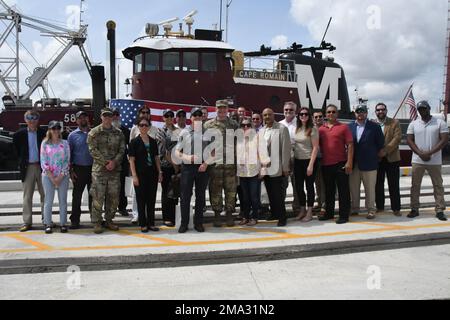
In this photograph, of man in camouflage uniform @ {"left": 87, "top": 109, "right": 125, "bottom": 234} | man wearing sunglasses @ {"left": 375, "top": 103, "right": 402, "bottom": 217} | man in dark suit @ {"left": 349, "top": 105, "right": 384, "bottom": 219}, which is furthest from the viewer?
man wearing sunglasses @ {"left": 375, "top": 103, "right": 402, "bottom": 217}

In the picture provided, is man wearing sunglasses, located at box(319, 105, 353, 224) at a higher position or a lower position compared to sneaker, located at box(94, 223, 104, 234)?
higher

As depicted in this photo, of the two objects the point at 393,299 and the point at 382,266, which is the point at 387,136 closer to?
the point at 382,266

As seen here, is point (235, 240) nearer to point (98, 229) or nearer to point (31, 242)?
point (98, 229)

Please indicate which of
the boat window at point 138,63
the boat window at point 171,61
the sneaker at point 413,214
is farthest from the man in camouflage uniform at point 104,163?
the boat window at point 138,63

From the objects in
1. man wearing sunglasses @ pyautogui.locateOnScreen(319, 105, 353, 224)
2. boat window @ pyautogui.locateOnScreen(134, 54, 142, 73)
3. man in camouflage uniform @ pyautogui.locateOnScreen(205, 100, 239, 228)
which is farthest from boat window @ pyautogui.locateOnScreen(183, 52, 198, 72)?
man wearing sunglasses @ pyautogui.locateOnScreen(319, 105, 353, 224)

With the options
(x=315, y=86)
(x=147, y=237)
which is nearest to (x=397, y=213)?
(x=147, y=237)

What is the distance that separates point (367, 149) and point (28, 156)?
5.07 meters

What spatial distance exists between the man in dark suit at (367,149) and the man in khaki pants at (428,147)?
0.54m

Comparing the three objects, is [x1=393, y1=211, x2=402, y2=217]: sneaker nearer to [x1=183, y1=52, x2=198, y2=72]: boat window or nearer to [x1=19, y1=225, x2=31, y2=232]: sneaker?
[x1=19, y1=225, x2=31, y2=232]: sneaker

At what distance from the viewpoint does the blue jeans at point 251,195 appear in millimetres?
6062

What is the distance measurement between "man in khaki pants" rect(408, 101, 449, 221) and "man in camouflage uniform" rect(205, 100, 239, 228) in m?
2.84

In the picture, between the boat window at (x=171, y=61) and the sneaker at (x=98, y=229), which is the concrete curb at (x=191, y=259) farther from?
the boat window at (x=171, y=61)

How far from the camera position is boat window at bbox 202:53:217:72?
13341 mm

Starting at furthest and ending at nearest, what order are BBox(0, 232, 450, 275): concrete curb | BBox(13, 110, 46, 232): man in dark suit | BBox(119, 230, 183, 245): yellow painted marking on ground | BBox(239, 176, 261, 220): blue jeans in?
BBox(239, 176, 261, 220): blue jeans, BBox(13, 110, 46, 232): man in dark suit, BBox(119, 230, 183, 245): yellow painted marking on ground, BBox(0, 232, 450, 275): concrete curb
